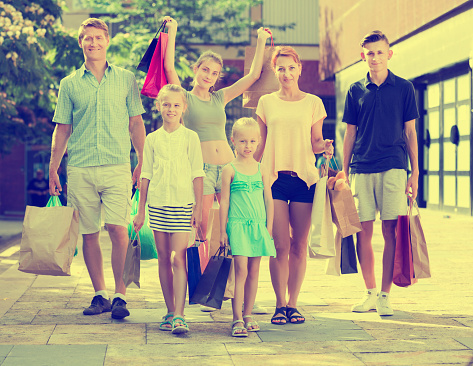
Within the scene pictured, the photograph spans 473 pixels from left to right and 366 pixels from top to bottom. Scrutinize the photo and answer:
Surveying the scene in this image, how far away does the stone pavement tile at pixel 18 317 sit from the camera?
18.4ft

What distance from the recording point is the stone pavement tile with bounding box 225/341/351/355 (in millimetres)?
4703

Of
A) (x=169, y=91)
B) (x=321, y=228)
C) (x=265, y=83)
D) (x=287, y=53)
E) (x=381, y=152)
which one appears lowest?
(x=321, y=228)

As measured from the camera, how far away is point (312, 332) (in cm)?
528

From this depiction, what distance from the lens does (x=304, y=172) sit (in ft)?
18.5

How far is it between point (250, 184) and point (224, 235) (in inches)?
15.2

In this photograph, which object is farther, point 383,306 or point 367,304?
point 367,304

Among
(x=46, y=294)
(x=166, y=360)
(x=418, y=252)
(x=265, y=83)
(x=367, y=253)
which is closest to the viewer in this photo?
(x=166, y=360)

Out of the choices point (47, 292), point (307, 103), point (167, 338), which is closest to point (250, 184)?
point (307, 103)

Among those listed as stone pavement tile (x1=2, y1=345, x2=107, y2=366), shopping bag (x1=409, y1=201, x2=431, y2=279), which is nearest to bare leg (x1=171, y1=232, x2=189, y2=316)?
stone pavement tile (x1=2, y1=345, x2=107, y2=366)

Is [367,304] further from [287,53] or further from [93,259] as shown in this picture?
[93,259]

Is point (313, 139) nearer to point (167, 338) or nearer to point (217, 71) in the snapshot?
point (217, 71)

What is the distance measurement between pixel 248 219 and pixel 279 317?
29.6 inches

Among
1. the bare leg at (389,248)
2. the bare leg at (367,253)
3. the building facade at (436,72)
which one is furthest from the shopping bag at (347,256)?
the building facade at (436,72)

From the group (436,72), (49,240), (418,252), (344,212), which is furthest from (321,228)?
(436,72)
